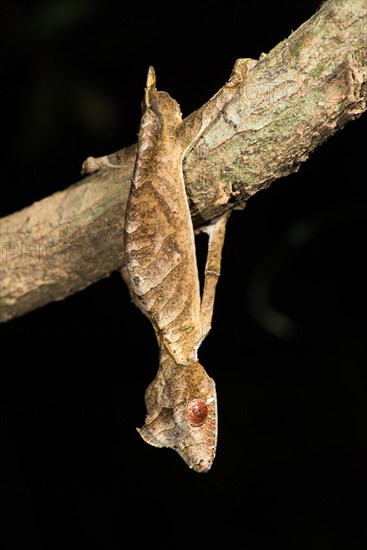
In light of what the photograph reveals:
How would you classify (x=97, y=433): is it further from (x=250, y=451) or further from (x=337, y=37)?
(x=337, y=37)

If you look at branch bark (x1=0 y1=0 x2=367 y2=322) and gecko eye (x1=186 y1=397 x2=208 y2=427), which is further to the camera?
gecko eye (x1=186 y1=397 x2=208 y2=427)

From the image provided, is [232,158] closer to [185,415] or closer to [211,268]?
[211,268]

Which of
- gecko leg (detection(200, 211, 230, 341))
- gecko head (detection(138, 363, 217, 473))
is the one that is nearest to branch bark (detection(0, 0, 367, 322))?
gecko leg (detection(200, 211, 230, 341))

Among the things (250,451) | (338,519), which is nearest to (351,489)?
(338,519)

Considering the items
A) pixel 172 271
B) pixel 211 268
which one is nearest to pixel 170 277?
pixel 172 271

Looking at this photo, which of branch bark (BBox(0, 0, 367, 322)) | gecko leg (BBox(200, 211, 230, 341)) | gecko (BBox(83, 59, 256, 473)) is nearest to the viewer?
branch bark (BBox(0, 0, 367, 322))

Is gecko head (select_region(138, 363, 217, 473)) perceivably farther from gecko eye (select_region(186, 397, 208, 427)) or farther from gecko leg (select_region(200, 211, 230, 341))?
gecko leg (select_region(200, 211, 230, 341))

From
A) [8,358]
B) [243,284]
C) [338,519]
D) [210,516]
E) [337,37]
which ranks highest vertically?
[8,358]
